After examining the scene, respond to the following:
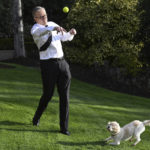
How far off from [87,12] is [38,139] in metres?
12.8

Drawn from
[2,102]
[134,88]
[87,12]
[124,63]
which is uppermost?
[87,12]

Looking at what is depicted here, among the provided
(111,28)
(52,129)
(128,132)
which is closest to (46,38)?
(52,129)

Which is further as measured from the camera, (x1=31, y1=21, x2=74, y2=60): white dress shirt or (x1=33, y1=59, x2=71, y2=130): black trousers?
(x1=33, y1=59, x2=71, y2=130): black trousers

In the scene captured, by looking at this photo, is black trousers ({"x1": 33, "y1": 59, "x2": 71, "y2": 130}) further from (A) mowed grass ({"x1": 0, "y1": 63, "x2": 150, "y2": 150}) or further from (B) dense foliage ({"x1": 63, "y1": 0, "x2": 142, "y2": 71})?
(B) dense foliage ({"x1": 63, "y1": 0, "x2": 142, "y2": 71})

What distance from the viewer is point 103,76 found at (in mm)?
18375

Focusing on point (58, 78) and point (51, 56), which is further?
point (58, 78)

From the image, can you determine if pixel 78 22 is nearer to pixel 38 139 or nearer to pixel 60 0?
pixel 38 139

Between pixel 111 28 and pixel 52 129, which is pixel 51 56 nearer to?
pixel 52 129

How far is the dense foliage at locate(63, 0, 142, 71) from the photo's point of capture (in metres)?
16.5

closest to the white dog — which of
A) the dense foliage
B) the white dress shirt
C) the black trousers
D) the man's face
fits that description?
the black trousers

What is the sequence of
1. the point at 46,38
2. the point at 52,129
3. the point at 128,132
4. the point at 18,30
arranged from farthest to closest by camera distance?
the point at 18,30, the point at 52,129, the point at 128,132, the point at 46,38

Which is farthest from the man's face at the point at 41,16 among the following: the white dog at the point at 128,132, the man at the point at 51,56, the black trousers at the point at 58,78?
the white dog at the point at 128,132

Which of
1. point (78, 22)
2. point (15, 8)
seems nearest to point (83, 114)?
point (78, 22)

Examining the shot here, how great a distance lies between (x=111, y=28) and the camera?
17.0m
